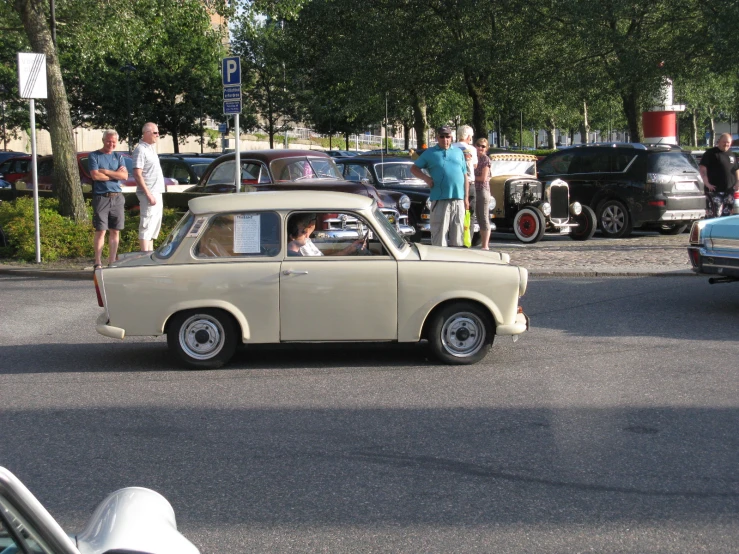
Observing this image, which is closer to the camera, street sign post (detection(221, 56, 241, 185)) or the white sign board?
the white sign board

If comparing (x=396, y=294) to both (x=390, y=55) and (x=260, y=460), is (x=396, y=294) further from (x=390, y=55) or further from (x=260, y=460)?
(x=390, y=55)

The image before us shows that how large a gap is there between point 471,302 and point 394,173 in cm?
1031

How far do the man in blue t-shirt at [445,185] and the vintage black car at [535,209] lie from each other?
16.6 feet

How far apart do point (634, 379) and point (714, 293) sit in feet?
16.2

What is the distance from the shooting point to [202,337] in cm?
787

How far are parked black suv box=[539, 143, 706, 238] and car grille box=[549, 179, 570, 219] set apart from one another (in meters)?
1.18

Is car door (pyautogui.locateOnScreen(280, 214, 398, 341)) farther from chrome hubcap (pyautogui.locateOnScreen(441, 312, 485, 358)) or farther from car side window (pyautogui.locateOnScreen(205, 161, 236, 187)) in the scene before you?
car side window (pyautogui.locateOnScreen(205, 161, 236, 187))

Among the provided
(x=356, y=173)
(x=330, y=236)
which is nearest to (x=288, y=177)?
(x=356, y=173)

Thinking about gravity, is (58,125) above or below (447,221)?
above

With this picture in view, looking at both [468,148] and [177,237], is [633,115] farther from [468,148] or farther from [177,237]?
[177,237]

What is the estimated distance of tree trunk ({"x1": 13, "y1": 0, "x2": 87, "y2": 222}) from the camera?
16.1m

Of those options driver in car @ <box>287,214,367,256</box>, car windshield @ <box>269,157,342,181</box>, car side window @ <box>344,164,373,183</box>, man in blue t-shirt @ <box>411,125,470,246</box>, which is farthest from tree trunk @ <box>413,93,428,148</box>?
driver in car @ <box>287,214,367,256</box>

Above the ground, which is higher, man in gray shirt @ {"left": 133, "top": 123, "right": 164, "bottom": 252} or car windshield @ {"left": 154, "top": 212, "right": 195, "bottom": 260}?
man in gray shirt @ {"left": 133, "top": 123, "right": 164, "bottom": 252}

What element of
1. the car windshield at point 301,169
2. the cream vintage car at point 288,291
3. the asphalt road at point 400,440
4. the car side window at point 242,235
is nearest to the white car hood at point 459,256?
the cream vintage car at point 288,291
